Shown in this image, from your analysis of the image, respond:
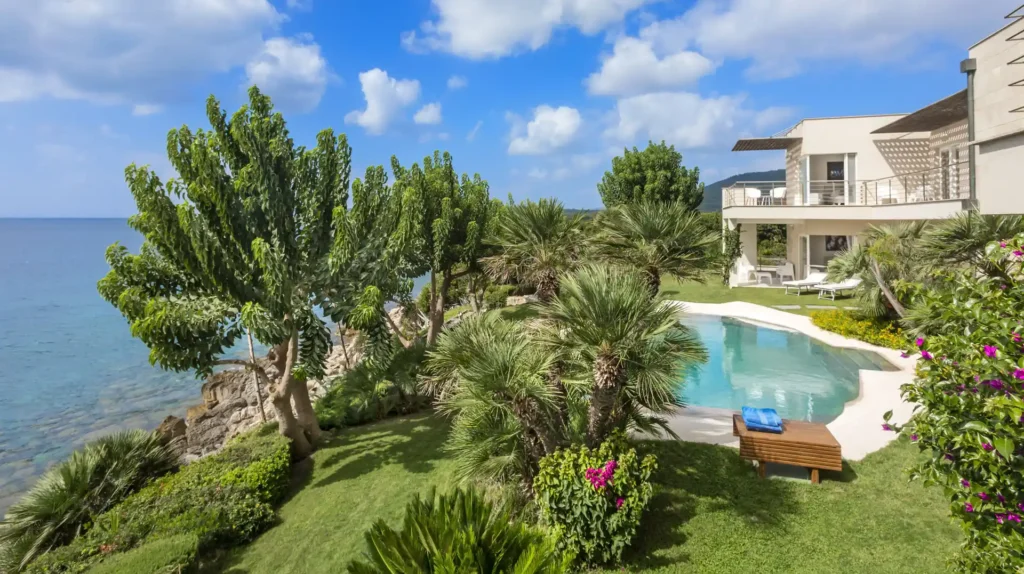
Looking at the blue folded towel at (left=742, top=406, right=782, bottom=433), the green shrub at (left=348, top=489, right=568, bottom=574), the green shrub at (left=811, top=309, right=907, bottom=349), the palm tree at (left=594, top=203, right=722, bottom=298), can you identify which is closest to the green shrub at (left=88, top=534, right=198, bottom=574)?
the green shrub at (left=348, top=489, right=568, bottom=574)

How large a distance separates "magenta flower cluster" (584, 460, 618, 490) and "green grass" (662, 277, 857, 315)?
1770 centimetres

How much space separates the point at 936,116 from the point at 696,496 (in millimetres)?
21037

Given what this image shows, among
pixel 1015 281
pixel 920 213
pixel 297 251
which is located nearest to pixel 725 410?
pixel 1015 281

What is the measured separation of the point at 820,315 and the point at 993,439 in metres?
19.0

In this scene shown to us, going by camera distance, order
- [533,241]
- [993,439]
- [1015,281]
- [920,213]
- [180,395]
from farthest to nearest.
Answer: [180,395] → [920,213] → [533,241] → [1015,281] → [993,439]

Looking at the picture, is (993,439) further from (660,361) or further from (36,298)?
(36,298)

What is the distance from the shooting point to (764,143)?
29406 mm

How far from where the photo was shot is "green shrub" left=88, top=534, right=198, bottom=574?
7152 millimetres

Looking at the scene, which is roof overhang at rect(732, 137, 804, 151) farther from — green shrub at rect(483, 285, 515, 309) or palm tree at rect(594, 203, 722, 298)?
palm tree at rect(594, 203, 722, 298)

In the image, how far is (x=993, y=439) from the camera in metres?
2.77

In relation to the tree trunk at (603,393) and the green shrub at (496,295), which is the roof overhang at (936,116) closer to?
the tree trunk at (603,393)

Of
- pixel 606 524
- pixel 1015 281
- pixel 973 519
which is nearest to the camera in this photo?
pixel 973 519

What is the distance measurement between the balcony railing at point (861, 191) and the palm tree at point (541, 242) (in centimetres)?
1568

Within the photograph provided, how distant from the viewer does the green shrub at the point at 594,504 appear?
663cm
